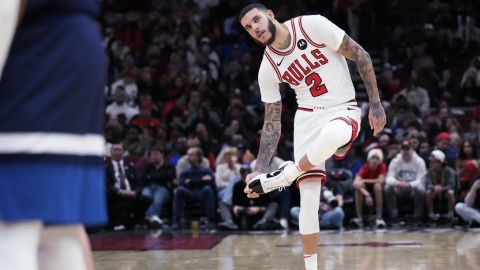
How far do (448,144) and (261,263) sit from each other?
6.21 metres

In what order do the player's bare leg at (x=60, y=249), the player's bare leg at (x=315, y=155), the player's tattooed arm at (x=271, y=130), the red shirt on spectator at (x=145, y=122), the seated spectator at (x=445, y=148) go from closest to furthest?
the player's bare leg at (x=60, y=249) < the player's bare leg at (x=315, y=155) < the player's tattooed arm at (x=271, y=130) < the seated spectator at (x=445, y=148) < the red shirt on spectator at (x=145, y=122)

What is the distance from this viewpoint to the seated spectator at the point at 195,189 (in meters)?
12.0

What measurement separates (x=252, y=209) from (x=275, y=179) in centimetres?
655

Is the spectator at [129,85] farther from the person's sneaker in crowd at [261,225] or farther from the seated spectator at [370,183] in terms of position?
the seated spectator at [370,183]

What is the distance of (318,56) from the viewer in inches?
215

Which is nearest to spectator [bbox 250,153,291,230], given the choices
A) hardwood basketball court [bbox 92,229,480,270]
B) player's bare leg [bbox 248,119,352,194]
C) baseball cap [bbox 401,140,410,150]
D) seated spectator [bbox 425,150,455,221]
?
hardwood basketball court [bbox 92,229,480,270]

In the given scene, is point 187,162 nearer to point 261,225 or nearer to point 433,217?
point 261,225

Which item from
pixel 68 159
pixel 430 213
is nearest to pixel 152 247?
pixel 430 213

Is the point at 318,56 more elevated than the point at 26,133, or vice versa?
the point at 318,56

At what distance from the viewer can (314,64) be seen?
5477 millimetres

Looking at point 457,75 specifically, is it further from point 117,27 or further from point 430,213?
point 117,27

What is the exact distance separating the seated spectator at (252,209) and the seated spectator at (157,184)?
44.1 inches

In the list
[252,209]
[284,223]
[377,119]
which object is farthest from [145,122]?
[377,119]

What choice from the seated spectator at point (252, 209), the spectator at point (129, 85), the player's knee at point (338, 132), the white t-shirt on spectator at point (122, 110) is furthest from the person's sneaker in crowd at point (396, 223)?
the player's knee at point (338, 132)
